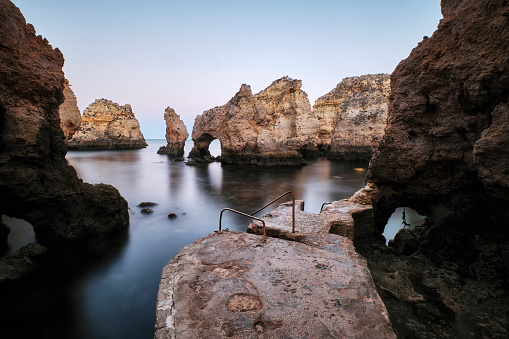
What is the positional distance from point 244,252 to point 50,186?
5.31 metres

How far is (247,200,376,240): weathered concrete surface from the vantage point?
14.4 ft

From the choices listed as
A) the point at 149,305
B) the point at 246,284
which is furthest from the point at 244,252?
the point at 149,305

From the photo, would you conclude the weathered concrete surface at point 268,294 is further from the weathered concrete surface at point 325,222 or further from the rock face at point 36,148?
the rock face at point 36,148

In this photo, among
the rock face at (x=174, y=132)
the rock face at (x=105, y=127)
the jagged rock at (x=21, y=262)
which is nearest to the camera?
the jagged rock at (x=21, y=262)

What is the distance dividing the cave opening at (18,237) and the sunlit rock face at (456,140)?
9.12 m

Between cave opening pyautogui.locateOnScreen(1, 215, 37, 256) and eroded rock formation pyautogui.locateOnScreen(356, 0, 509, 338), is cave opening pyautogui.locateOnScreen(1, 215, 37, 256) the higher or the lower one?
the lower one

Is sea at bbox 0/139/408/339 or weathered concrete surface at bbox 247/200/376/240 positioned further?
weathered concrete surface at bbox 247/200/376/240

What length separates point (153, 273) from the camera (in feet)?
18.3

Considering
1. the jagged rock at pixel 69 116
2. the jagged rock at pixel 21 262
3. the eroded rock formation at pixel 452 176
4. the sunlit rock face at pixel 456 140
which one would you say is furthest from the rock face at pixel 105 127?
the eroded rock formation at pixel 452 176

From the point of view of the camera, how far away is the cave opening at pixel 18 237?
19.6ft

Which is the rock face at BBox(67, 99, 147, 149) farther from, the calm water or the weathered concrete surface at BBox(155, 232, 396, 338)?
the weathered concrete surface at BBox(155, 232, 396, 338)

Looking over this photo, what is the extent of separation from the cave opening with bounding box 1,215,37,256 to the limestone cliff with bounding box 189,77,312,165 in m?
18.3

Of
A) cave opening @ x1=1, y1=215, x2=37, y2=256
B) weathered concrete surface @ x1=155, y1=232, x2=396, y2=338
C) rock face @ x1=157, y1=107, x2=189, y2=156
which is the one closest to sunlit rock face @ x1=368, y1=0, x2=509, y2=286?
weathered concrete surface @ x1=155, y1=232, x2=396, y2=338

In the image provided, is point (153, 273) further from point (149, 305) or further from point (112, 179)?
point (112, 179)
